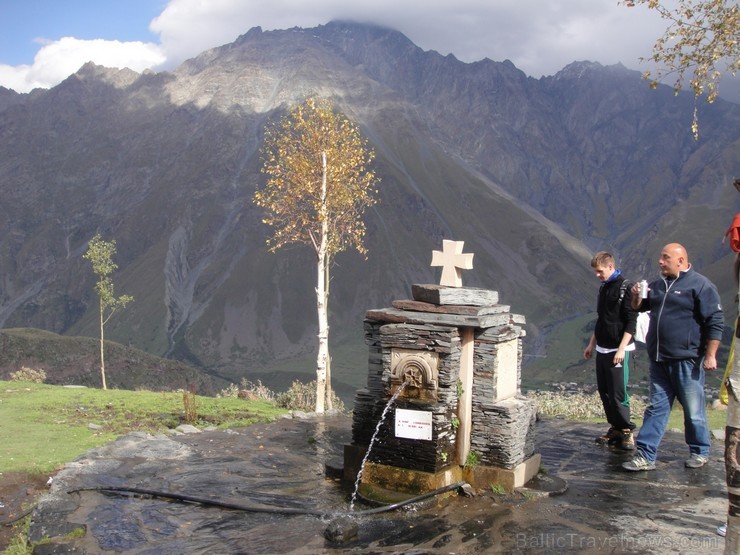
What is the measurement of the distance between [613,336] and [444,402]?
119 inches

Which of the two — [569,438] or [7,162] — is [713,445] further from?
[7,162]

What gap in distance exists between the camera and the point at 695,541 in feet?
22.0

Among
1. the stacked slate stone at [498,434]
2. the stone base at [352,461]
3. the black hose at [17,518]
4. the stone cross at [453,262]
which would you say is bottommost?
the black hose at [17,518]

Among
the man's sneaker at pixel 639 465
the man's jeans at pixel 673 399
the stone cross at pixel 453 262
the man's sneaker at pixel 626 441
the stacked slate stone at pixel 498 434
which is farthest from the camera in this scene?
the man's sneaker at pixel 626 441

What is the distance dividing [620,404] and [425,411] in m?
3.53

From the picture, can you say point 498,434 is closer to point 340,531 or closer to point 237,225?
point 340,531

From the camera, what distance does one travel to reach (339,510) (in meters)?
8.05

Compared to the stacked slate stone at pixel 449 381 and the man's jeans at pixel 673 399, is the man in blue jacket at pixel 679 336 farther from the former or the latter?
the stacked slate stone at pixel 449 381

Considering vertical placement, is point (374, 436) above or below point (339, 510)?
above

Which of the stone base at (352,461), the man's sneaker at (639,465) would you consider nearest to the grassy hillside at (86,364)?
the stone base at (352,461)

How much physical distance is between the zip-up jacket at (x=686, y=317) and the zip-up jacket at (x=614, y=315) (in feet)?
2.69

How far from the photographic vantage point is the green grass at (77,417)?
427 inches

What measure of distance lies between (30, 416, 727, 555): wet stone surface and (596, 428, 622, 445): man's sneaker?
5.4 inches

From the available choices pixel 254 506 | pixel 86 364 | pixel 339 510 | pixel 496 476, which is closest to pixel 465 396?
pixel 496 476
